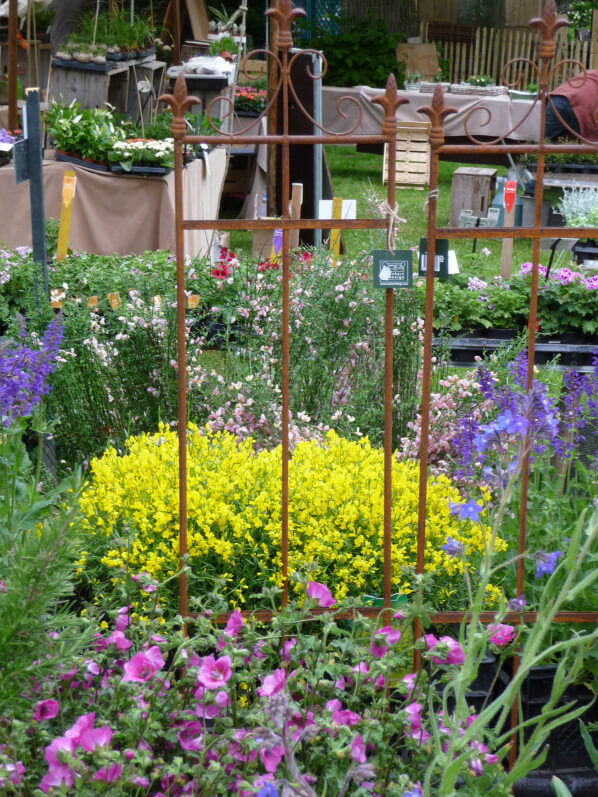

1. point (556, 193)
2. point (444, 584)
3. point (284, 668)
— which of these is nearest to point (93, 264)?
point (444, 584)

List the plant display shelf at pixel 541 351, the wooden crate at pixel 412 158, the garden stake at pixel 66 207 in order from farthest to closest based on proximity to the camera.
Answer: the wooden crate at pixel 412 158, the plant display shelf at pixel 541 351, the garden stake at pixel 66 207

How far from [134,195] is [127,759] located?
5820 millimetres

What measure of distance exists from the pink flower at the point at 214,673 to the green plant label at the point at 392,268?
81 centimetres

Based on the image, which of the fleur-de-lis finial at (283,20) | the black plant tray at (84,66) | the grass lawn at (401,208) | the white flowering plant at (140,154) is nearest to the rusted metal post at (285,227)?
the fleur-de-lis finial at (283,20)

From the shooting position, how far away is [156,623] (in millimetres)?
1723

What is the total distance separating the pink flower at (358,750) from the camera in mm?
1418

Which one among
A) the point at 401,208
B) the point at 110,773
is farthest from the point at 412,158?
the point at 110,773

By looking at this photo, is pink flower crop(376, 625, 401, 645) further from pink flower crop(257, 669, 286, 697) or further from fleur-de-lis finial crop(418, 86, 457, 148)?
fleur-de-lis finial crop(418, 86, 457, 148)

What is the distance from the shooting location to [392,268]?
6.17 ft

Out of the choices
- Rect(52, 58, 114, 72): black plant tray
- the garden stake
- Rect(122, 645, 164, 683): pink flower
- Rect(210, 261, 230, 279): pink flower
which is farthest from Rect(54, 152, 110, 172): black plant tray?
Rect(122, 645, 164, 683): pink flower

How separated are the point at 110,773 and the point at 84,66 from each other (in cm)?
744

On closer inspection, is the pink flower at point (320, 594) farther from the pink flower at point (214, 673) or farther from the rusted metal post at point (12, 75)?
the rusted metal post at point (12, 75)

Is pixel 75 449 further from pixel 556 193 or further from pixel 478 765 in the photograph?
pixel 556 193

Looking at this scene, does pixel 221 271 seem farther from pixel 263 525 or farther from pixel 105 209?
pixel 263 525
